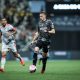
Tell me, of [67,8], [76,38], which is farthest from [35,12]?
[67,8]

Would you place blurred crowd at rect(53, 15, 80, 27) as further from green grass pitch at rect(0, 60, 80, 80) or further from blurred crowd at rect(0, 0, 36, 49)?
green grass pitch at rect(0, 60, 80, 80)

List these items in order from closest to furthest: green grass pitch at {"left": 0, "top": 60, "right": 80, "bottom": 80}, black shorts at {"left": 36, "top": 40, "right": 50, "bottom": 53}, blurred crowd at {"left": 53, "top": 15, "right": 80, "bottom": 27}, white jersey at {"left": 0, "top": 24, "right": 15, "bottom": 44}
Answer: green grass pitch at {"left": 0, "top": 60, "right": 80, "bottom": 80}
black shorts at {"left": 36, "top": 40, "right": 50, "bottom": 53}
white jersey at {"left": 0, "top": 24, "right": 15, "bottom": 44}
blurred crowd at {"left": 53, "top": 15, "right": 80, "bottom": 27}

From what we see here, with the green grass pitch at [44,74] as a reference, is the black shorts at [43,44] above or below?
above

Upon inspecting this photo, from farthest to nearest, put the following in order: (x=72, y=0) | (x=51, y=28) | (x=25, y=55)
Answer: (x=25, y=55), (x=72, y=0), (x=51, y=28)

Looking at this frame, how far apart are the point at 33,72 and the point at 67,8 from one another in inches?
368

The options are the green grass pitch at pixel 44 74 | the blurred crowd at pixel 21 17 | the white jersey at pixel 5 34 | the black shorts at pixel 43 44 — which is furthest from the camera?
the blurred crowd at pixel 21 17

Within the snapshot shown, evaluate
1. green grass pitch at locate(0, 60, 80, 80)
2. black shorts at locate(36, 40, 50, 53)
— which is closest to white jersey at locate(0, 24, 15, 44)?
green grass pitch at locate(0, 60, 80, 80)

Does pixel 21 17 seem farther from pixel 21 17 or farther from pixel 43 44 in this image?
pixel 43 44

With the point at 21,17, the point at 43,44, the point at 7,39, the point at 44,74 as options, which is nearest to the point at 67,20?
the point at 21,17

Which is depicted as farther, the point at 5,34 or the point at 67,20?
the point at 67,20

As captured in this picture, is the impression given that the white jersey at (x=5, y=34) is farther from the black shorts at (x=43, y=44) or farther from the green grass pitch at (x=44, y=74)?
the black shorts at (x=43, y=44)

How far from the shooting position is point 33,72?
1664cm

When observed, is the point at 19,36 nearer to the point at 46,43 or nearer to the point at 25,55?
the point at 25,55

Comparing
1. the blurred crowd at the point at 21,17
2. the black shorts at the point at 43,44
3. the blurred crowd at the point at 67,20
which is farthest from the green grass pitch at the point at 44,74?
the blurred crowd at the point at 21,17
